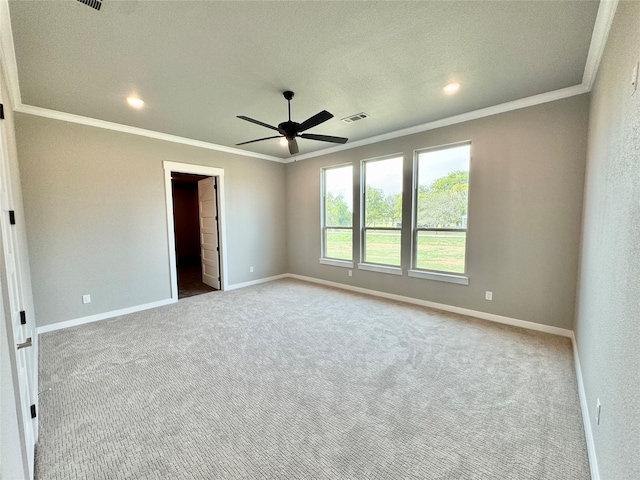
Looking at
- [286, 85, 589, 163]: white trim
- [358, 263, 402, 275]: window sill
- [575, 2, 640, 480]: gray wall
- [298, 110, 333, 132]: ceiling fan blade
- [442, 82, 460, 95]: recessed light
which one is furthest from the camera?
[358, 263, 402, 275]: window sill

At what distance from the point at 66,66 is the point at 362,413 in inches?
152

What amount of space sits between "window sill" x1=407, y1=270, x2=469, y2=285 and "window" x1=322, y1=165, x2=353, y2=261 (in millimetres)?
1376

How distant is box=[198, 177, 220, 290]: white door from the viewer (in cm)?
527

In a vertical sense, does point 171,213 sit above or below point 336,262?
above

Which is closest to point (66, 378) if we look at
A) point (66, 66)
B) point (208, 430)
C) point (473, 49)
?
point (208, 430)

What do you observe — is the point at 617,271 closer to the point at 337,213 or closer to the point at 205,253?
the point at 337,213

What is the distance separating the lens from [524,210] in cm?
329

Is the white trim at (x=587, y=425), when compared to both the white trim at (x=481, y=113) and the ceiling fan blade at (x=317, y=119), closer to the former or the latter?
the white trim at (x=481, y=113)

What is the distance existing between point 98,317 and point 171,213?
182cm

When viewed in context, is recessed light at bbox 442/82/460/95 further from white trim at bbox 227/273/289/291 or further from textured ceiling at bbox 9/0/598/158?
white trim at bbox 227/273/289/291

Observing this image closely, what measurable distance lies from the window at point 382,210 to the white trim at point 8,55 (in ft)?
14.3

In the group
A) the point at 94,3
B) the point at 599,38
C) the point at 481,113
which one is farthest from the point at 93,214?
the point at 599,38

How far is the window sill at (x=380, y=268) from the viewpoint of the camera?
4.53 meters

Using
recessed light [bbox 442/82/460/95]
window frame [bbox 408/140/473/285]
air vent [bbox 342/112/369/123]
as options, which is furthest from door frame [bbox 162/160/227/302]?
recessed light [bbox 442/82/460/95]
